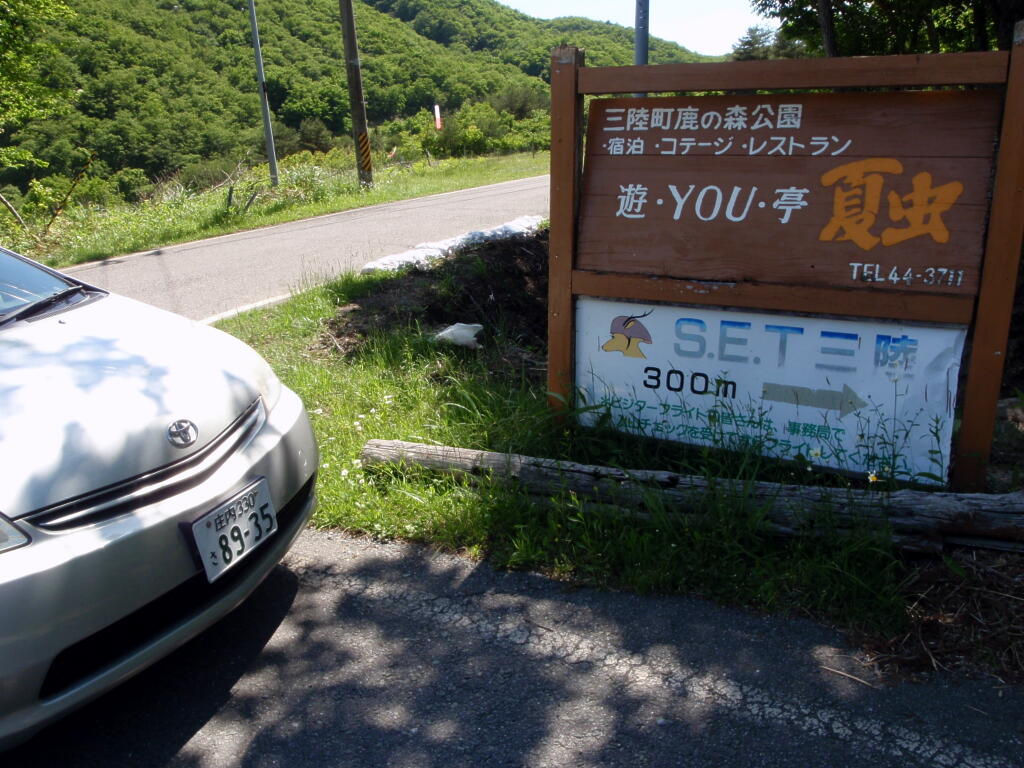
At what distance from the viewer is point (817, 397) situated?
11.2 feet

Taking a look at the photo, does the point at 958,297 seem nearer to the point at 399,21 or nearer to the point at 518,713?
the point at 518,713

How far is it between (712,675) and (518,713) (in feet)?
2.07

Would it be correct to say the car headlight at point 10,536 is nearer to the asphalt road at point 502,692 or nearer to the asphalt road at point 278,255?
the asphalt road at point 502,692

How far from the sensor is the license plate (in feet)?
7.59

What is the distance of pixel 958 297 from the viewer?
3.05 meters

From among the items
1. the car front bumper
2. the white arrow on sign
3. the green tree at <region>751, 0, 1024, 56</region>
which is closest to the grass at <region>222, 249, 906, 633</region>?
the white arrow on sign

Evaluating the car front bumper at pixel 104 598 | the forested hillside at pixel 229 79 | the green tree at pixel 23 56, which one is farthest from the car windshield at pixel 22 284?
the forested hillside at pixel 229 79

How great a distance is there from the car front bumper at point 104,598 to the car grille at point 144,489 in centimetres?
2

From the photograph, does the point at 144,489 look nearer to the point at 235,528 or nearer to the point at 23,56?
the point at 235,528

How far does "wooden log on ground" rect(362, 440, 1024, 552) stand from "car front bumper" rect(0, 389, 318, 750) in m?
1.24

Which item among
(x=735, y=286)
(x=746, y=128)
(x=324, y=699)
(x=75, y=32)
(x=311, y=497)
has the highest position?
(x=75, y=32)

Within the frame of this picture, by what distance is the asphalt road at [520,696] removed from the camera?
2184 mm

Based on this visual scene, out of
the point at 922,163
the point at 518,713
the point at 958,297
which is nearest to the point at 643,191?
the point at 922,163

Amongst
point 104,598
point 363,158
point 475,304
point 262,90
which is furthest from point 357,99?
point 104,598
